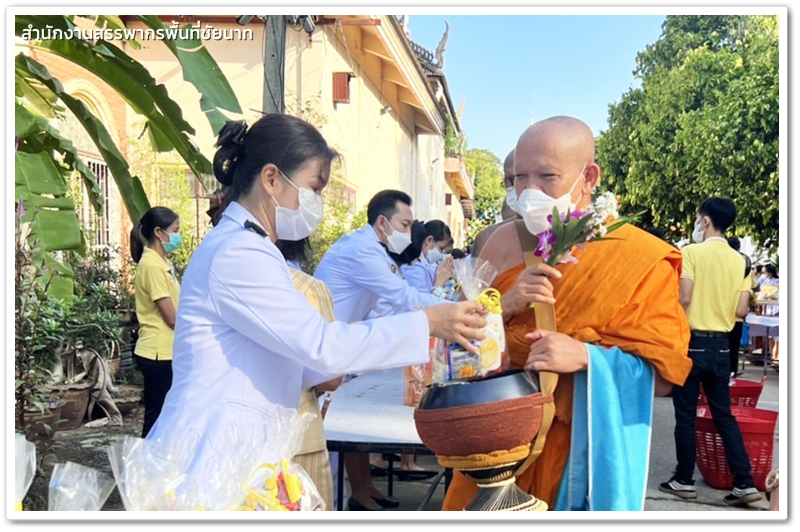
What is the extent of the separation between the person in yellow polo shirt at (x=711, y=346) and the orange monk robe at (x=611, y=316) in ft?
10.9

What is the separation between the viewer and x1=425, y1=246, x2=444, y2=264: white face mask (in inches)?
375

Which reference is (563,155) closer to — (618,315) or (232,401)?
(618,315)

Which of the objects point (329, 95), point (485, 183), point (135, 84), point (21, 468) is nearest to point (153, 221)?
point (135, 84)

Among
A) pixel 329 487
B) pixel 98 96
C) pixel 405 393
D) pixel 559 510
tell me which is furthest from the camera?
pixel 98 96

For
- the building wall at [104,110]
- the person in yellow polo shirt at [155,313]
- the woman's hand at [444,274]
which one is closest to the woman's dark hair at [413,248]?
the woman's hand at [444,274]

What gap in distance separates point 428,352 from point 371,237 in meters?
3.29

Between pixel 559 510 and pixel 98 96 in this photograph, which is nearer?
pixel 559 510

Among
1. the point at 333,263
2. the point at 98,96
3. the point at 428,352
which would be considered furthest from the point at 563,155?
the point at 98,96

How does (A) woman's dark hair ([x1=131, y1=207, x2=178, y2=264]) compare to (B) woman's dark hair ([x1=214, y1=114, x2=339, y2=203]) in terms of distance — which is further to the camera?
(A) woman's dark hair ([x1=131, y1=207, x2=178, y2=264])

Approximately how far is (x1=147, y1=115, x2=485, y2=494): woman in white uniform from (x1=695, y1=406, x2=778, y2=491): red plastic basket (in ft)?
13.7

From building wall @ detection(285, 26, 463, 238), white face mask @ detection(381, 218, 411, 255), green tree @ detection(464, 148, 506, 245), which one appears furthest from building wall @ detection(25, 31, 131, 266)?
green tree @ detection(464, 148, 506, 245)

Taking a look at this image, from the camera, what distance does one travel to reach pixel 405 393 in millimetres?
4117

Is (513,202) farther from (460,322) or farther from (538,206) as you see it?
(460,322)

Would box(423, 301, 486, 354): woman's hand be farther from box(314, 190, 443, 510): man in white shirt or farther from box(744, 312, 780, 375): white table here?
box(744, 312, 780, 375): white table
